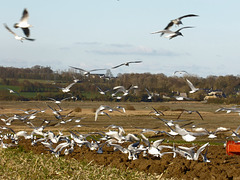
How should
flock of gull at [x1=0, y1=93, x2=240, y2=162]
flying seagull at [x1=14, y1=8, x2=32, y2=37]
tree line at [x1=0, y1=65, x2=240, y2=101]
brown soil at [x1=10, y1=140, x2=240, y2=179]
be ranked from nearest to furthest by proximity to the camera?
1. flying seagull at [x1=14, y1=8, x2=32, y2=37]
2. brown soil at [x1=10, y1=140, x2=240, y2=179]
3. flock of gull at [x1=0, y1=93, x2=240, y2=162]
4. tree line at [x1=0, y1=65, x2=240, y2=101]

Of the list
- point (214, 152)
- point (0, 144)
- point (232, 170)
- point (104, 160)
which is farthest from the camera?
point (0, 144)

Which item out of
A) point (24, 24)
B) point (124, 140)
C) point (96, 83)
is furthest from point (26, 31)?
point (96, 83)

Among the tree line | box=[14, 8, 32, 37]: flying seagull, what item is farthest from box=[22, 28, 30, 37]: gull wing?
the tree line

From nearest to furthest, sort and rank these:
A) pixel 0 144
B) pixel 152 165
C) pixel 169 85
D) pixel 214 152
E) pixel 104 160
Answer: pixel 152 165 < pixel 104 160 < pixel 214 152 < pixel 0 144 < pixel 169 85

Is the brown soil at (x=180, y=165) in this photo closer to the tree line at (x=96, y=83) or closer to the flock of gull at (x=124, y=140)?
the flock of gull at (x=124, y=140)

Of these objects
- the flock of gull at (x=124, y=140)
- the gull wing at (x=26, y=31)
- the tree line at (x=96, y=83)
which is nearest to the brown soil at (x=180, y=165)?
the flock of gull at (x=124, y=140)

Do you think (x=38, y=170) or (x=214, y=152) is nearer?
(x=38, y=170)

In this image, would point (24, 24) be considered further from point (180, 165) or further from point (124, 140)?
point (124, 140)

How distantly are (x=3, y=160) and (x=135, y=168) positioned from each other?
13.5 ft

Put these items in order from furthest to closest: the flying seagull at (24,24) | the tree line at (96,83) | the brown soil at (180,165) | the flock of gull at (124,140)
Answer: the tree line at (96,83), the flock of gull at (124,140), the brown soil at (180,165), the flying seagull at (24,24)

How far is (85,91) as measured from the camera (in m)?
105

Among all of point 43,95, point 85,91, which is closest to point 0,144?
point 43,95

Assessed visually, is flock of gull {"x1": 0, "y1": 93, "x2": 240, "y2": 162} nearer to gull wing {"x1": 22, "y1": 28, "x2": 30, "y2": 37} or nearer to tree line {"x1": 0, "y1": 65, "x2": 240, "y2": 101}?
gull wing {"x1": 22, "y1": 28, "x2": 30, "y2": 37}

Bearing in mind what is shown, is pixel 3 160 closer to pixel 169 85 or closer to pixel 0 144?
pixel 0 144
